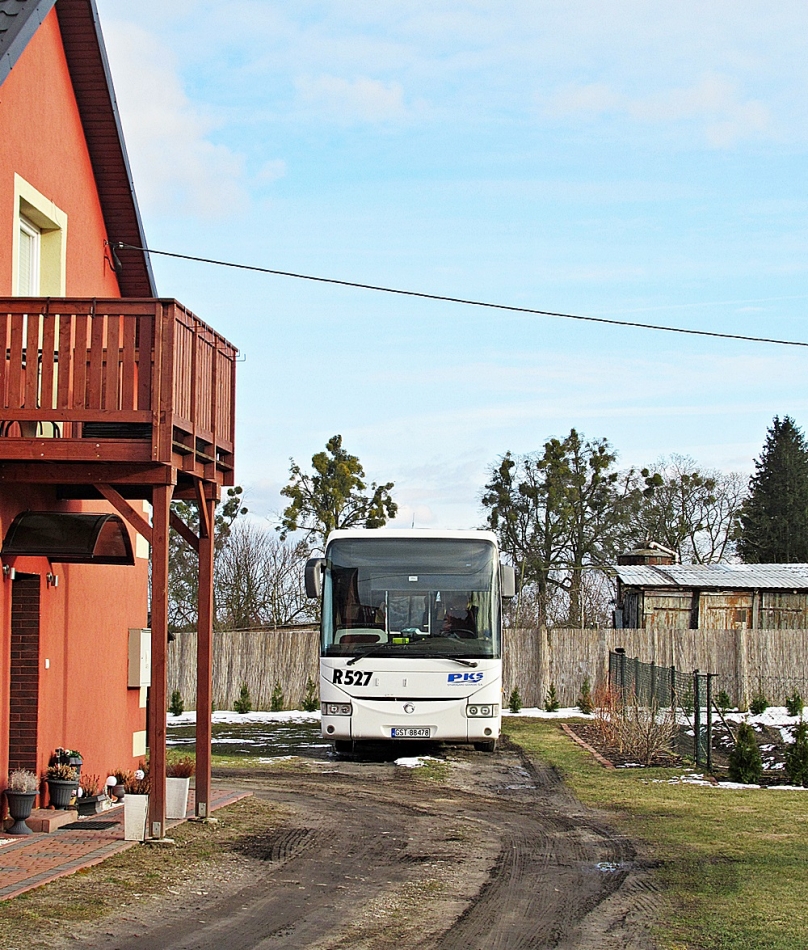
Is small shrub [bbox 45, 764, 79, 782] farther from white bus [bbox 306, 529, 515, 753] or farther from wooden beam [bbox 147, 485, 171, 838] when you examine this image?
white bus [bbox 306, 529, 515, 753]

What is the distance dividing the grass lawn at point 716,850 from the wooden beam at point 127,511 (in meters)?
4.86

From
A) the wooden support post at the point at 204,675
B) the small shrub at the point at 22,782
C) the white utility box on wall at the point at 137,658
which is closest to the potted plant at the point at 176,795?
the wooden support post at the point at 204,675

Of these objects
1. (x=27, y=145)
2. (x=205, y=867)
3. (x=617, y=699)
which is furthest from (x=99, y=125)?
(x=617, y=699)

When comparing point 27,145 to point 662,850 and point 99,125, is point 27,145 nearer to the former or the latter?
point 99,125

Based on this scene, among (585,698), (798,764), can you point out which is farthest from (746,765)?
(585,698)

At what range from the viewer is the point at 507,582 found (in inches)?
682

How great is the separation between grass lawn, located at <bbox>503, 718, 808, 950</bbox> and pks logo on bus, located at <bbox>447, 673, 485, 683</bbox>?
5.59 ft

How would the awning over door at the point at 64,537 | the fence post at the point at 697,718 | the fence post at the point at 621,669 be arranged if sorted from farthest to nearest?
the fence post at the point at 621,669
the fence post at the point at 697,718
the awning over door at the point at 64,537

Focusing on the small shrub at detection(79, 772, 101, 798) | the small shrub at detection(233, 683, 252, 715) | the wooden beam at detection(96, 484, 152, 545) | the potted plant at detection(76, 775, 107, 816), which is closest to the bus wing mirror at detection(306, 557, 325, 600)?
the small shrub at detection(79, 772, 101, 798)

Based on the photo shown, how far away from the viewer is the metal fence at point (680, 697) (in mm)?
16880

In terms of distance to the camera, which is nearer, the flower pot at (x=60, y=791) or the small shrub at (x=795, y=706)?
the flower pot at (x=60, y=791)

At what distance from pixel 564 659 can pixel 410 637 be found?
13.7 m

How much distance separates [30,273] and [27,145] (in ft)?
4.34

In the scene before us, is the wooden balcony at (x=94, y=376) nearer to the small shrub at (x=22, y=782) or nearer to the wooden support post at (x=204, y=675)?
the wooden support post at (x=204, y=675)
